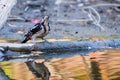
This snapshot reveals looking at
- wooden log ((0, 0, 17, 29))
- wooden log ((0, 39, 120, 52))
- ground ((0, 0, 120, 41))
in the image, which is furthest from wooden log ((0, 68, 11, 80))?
ground ((0, 0, 120, 41))

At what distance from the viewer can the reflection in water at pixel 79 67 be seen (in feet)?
26.3

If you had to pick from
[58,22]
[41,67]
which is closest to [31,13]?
[58,22]

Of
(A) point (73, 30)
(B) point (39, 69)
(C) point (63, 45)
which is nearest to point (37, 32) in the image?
(C) point (63, 45)

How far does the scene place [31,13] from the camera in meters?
15.2

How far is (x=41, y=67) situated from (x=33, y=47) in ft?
3.92

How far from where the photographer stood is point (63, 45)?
1027cm

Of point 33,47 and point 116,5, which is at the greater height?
point 33,47

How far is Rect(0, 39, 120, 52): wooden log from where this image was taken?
9961 millimetres

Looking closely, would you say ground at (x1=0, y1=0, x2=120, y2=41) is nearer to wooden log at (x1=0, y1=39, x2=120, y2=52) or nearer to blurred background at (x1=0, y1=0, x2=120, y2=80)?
blurred background at (x1=0, y1=0, x2=120, y2=80)

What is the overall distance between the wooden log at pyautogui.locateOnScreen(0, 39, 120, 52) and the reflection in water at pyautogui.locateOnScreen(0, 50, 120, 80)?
302 mm

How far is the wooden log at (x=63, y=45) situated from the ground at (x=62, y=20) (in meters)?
0.91

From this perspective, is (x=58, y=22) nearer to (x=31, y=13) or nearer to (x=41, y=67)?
(x=31, y=13)

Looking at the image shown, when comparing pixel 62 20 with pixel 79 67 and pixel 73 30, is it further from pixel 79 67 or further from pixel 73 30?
pixel 79 67

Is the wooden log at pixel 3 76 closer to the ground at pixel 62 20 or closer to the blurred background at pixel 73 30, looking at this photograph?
the blurred background at pixel 73 30
